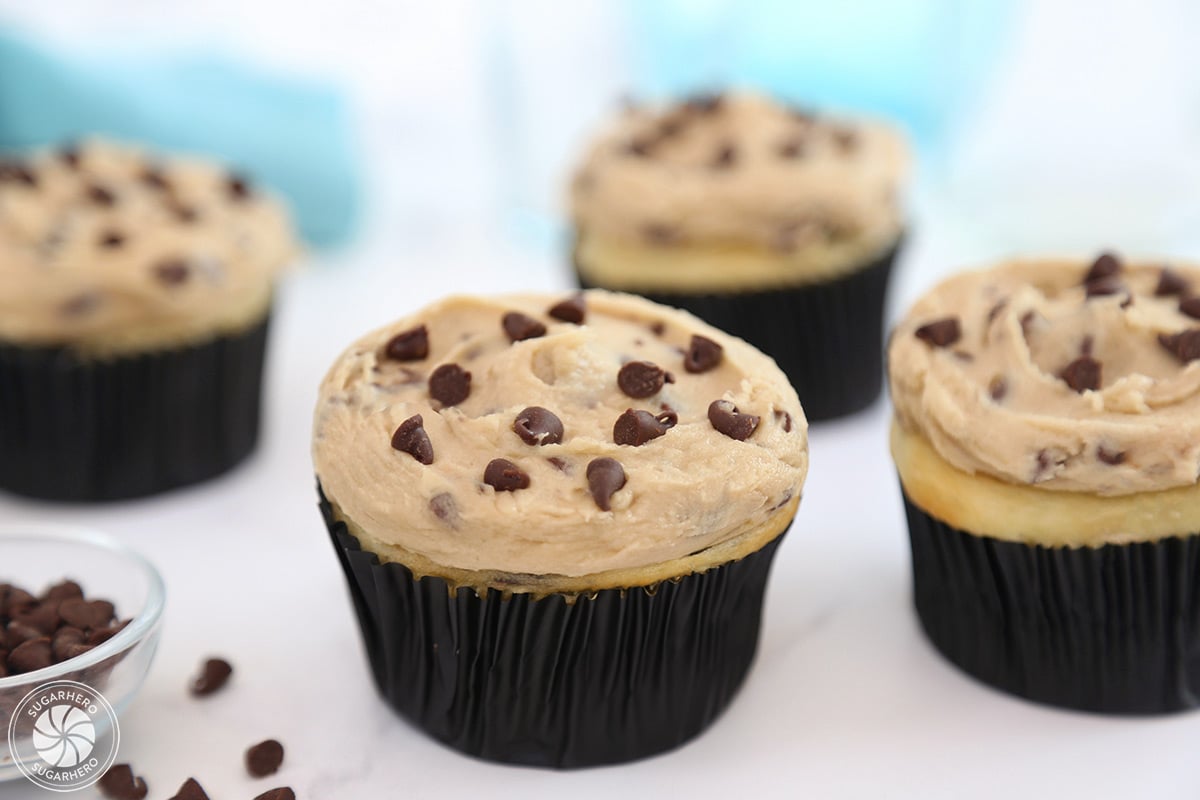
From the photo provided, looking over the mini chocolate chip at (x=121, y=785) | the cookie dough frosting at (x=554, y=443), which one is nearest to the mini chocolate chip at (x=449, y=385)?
the cookie dough frosting at (x=554, y=443)

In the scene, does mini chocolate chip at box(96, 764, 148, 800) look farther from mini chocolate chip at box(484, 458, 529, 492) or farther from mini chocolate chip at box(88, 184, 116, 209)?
mini chocolate chip at box(88, 184, 116, 209)

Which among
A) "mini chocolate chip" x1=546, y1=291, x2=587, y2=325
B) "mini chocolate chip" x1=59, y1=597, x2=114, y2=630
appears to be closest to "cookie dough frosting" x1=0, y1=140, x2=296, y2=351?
"mini chocolate chip" x1=59, y1=597, x2=114, y2=630

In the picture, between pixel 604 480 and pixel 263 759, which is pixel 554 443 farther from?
pixel 263 759

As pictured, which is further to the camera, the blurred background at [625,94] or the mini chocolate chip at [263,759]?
the blurred background at [625,94]

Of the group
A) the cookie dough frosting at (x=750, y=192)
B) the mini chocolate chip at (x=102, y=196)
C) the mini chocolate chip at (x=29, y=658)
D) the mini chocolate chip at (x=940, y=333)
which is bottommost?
the mini chocolate chip at (x=29, y=658)

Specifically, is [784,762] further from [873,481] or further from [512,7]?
[512,7]

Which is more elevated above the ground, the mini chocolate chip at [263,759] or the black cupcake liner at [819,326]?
the black cupcake liner at [819,326]

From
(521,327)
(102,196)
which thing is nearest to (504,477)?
(521,327)

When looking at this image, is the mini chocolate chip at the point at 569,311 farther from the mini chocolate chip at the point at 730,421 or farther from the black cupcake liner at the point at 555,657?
the black cupcake liner at the point at 555,657
